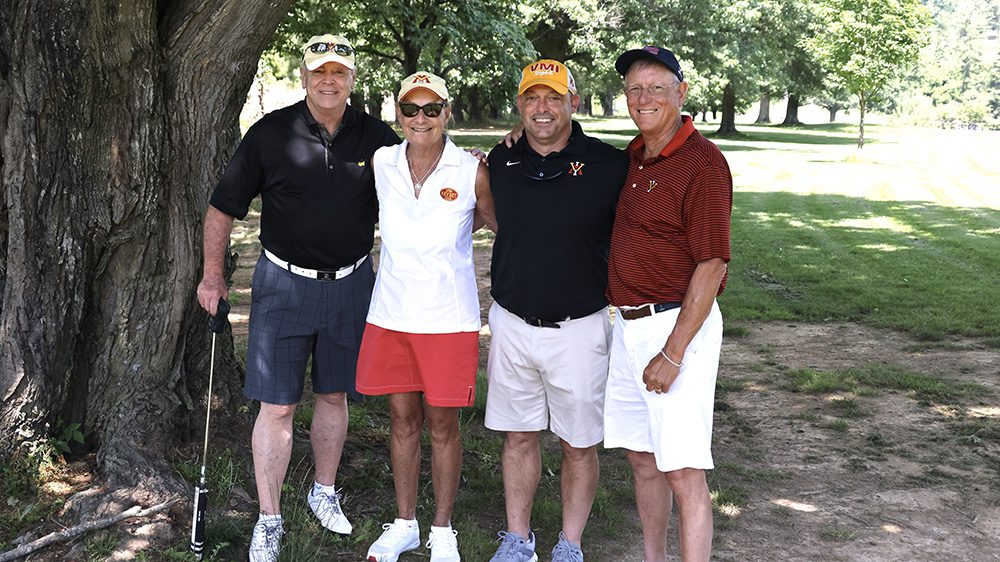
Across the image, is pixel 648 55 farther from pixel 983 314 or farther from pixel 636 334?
pixel 983 314

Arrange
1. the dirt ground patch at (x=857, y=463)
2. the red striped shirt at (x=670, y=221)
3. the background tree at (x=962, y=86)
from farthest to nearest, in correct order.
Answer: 1. the background tree at (x=962, y=86)
2. the dirt ground patch at (x=857, y=463)
3. the red striped shirt at (x=670, y=221)

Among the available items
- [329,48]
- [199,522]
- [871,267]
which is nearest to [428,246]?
[329,48]

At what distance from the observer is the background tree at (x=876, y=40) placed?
2881 centimetres

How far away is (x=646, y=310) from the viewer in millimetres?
Answer: 3836

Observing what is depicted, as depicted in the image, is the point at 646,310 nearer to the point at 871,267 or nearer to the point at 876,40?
the point at 871,267

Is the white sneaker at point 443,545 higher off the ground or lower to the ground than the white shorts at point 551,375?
lower

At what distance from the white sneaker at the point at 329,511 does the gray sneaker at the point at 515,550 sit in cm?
70

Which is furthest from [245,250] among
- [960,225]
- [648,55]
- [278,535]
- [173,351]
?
[960,225]

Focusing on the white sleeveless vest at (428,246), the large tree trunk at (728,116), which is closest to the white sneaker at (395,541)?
the white sleeveless vest at (428,246)

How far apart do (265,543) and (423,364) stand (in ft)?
3.25

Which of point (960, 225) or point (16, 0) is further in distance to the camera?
point (960, 225)

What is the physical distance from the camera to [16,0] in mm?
4500

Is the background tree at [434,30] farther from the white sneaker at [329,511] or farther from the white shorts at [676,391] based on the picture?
the white shorts at [676,391]

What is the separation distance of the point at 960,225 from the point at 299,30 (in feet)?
41.3
